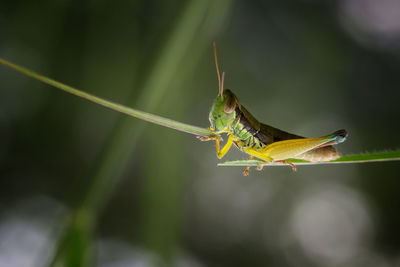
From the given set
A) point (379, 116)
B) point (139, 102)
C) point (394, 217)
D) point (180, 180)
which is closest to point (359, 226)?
point (394, 217)

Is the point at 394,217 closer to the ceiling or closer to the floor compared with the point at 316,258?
closer to the ceiling

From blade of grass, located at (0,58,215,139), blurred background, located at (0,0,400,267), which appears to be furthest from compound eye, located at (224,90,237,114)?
blade of grass, located at (0,58,215,139)

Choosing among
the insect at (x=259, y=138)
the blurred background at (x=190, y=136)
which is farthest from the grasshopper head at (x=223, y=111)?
the blurred background at (x=190, y=136)

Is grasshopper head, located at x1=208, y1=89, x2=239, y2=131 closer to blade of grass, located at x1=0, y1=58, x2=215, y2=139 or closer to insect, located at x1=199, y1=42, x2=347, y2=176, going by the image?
insect, located at x1=199, y1=42, x2=347, y2=176

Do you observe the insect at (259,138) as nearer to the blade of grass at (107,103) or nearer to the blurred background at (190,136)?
the blurred background at (190,136)

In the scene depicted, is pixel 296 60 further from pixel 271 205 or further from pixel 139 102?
pixel 139 102
